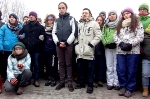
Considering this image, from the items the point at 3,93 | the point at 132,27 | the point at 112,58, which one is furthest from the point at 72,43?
the point at 3,93

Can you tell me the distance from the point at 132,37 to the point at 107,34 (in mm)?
794

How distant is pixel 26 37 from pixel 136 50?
3.01 m

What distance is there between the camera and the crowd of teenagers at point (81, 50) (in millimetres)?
5590

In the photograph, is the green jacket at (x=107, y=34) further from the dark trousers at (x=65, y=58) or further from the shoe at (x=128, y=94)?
the shoe at (x=128, y=94)

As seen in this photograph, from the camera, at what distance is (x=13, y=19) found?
21.0 ft

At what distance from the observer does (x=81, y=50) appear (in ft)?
19.2

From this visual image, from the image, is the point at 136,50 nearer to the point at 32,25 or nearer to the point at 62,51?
the point at 62,51

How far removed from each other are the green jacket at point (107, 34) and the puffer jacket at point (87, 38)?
0.30m

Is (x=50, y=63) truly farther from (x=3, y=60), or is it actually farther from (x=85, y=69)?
(x=3, y=60)

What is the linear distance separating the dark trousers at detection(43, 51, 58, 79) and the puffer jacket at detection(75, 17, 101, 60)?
Result: 3.06ft

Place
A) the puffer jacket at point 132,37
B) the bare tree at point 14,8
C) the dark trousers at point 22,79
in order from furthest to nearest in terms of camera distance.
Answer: the bare tree at point 14,8, the dark trousers at point 22,79, the puffer jacket at point 132,37

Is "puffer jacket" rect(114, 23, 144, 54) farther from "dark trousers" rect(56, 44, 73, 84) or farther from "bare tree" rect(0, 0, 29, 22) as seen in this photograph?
"bare tree" rect(0, 0, 29, 22)

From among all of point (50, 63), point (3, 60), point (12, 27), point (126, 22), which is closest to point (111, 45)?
point (126, 22)

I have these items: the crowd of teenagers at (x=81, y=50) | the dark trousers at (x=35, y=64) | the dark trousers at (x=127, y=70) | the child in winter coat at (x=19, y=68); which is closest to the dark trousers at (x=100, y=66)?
the crowd of teenagers at (x=81, y=50)
